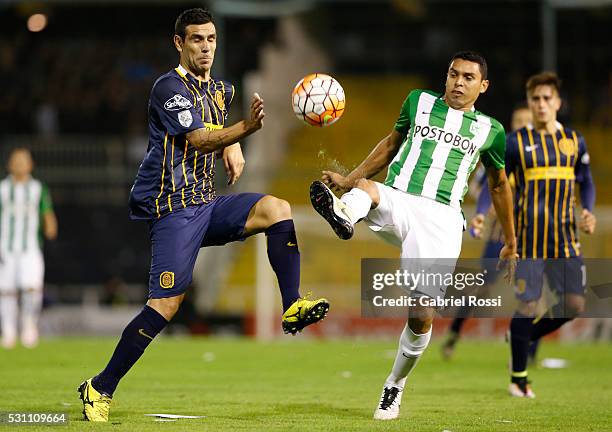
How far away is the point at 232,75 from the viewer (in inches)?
914

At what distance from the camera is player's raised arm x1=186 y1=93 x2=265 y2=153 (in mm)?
6098

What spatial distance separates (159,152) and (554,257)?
141 inches

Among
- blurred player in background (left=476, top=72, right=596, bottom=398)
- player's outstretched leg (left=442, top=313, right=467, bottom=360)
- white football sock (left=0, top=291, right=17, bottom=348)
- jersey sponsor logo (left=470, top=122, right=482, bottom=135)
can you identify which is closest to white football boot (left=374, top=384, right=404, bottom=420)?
jersey sponsor logo (left=470, top=122, right=482, bottom=135)

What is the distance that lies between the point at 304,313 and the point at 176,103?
1415 millimetres

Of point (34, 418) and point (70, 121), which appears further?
point (70, 121)

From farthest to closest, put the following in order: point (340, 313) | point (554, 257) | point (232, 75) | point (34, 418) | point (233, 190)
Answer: point (232, 75), point (233, 190), point (340, 313), point (554, 257), point (34, 418)

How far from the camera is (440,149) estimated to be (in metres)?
7.02

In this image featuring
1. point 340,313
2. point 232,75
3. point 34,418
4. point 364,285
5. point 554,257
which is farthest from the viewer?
point 232,75

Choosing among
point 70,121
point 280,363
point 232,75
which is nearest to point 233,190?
point 232,75

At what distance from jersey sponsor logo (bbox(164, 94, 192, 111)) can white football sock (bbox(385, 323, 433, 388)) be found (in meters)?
1.89

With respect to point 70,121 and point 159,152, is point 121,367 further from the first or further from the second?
point 70,121

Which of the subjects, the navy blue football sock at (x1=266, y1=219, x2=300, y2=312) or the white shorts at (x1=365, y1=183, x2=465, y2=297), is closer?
the navy blue football sock at (x1=266, y1=219, x2=300, y2=312)

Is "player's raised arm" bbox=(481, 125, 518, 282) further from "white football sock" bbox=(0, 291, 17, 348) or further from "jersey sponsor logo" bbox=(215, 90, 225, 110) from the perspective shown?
"white football sock" bbox=(0, 291, 17, 348)

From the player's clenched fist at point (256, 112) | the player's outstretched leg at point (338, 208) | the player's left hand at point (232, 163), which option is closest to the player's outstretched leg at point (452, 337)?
the player's left hand at point (232, 163)
